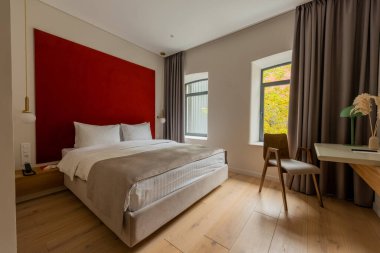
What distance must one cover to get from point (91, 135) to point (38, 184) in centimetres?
83

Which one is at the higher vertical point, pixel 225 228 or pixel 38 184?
pixel 38 184

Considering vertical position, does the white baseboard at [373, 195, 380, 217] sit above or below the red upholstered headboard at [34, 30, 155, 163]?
below

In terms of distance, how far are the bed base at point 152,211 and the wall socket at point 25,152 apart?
62cm

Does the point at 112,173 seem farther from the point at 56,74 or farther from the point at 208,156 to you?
the point at 56,74

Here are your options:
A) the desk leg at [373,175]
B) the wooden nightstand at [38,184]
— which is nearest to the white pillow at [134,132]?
the wooden nightstand at [38,184]

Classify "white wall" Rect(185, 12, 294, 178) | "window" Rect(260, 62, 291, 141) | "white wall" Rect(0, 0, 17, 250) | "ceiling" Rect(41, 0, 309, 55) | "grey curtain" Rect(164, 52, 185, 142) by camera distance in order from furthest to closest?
1. "grey curtain" Rect(164, 52, 185, 142)
2. "window" Rect(260, 62, 291, 141)
3. "white wall" Rect(185, 12, 294, 178)
4. "ceiling" Rect(41, 0, 309, 55)
5. "white wall" Rect(0, 0, 17, 250)

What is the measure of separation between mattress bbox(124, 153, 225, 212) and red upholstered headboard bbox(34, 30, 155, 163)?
2011 mm

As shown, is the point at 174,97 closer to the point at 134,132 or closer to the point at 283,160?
the point at 134,132

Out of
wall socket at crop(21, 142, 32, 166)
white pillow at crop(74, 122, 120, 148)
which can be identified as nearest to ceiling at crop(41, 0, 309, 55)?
white pillow at crop(74, 122, 120, 148)

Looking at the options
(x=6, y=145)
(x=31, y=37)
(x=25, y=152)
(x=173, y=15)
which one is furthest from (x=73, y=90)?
(x=6, y=145)

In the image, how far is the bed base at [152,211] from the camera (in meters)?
1.24

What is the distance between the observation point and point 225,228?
156 centimetres

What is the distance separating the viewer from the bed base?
1240 millimetres

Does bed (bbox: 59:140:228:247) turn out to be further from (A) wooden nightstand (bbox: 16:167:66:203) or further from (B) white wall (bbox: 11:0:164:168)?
(B) white wall (bbox: 11:0:164:168)
